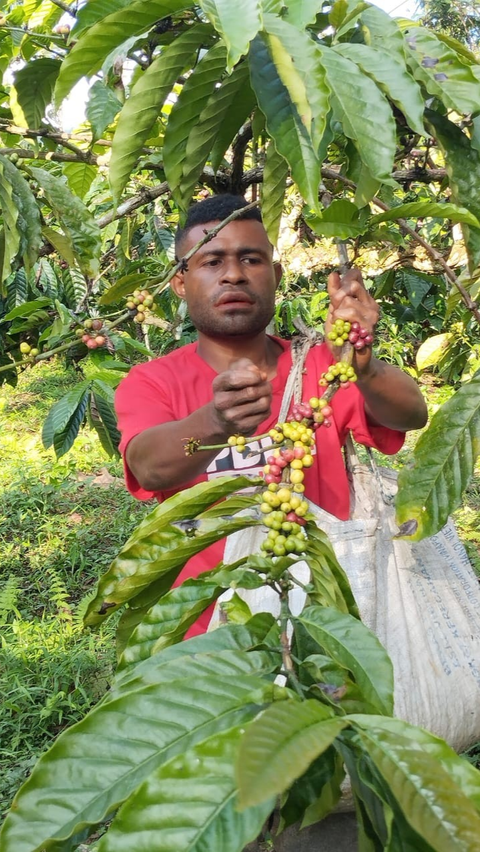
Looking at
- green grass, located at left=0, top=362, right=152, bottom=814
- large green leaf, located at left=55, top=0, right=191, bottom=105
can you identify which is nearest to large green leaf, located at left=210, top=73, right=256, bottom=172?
large green leaf, located at left=55, top=0, right=191, bottom=105

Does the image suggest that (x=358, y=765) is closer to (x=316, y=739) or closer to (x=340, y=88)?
(x=316, y=739)

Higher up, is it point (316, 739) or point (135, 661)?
point (316, 739)

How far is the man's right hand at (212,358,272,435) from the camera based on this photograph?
0.95m

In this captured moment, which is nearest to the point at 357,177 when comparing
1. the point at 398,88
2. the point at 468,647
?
the point at 398,88

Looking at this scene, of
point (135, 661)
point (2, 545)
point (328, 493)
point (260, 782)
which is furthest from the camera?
point (2, 545)

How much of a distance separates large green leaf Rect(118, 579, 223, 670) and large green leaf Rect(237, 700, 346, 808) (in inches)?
9.2

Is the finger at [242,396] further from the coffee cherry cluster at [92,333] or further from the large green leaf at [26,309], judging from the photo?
the large green leaf at [26,309]

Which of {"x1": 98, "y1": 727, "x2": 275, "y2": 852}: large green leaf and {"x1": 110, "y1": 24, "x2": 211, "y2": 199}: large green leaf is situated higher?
{"x1": 110, "y1": 24, "x2": 211, "y2": 199}: large green leaf

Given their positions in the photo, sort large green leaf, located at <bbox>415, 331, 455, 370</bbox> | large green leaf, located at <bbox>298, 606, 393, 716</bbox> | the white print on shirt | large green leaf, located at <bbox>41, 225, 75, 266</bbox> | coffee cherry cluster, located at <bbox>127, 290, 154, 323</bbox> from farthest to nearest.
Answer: large green leaf, located at <bbox>415, 331, 455, 370</bbox>
the white print on shirt
large green leaf, located at <bbox>41, 225, 75, 266</bbox>
coffee cherry cluster, located at <bbox>127, 290, 154, 323</bbox>
large green leaf, located at <bbox>298, 606, 393, 716</bbox>

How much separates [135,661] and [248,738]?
343 millimetres

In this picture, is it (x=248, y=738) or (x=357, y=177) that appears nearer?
(x=248, y=738)

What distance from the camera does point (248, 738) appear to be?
0.40 meters

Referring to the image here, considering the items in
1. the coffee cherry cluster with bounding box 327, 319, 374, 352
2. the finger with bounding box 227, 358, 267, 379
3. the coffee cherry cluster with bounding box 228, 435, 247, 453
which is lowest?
the coffee cherry cluster with bounding box 228, 435, 247, 453

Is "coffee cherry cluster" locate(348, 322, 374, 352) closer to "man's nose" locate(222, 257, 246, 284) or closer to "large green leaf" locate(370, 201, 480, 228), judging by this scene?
"large green leaf" locate(370, 201, 480, 228)
